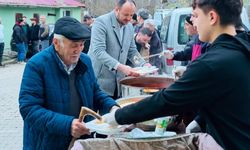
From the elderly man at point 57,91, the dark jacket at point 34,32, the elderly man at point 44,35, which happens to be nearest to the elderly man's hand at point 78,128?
the elderly man at point 57,91

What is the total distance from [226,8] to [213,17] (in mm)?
68

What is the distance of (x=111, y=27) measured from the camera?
3906 millimetres

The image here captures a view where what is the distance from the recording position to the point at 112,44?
13.0 ft

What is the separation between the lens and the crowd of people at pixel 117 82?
170cm

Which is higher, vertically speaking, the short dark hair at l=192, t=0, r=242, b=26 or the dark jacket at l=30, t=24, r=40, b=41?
the short dark hair at l=192, t=0, r=242, b=26

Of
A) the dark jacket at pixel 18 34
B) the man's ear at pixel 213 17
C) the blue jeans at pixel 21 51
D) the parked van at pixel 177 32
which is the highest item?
the man's ear at pixel 213 17

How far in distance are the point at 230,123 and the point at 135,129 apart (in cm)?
70

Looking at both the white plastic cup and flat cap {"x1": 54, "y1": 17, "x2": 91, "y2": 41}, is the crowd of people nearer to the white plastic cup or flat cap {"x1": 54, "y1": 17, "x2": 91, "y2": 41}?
flat cap {"x1": 54, "y1": 17, "x2": 91, "y2": 41}

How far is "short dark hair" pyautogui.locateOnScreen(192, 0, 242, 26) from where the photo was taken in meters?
1.76

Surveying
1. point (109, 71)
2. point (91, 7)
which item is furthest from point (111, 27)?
point (91, 7)

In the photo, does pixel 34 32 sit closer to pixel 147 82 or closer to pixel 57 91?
pixel 147 82

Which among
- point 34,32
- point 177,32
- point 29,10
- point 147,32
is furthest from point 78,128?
point 29,10

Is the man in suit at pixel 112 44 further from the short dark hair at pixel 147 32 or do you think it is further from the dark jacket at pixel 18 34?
the dark jacket at pixel 18 34

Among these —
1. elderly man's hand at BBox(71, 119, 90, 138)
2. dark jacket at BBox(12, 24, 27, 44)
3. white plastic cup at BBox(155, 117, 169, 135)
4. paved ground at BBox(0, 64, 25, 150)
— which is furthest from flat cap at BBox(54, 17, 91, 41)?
dark jacket at BBox(12, 24, 27, 44)
